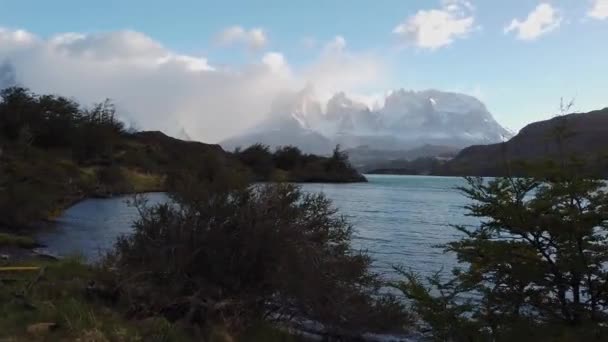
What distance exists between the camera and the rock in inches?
303

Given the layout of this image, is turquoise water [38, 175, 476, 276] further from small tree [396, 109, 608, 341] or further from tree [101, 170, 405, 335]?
small tree [396, 109, 608, 341]

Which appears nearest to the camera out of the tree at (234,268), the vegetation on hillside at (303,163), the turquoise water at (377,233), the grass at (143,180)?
the tree at (234,268)

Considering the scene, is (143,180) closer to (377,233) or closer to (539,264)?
(377,233)

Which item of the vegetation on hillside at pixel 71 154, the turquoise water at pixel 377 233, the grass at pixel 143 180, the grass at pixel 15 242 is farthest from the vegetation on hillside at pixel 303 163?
the grass at pixel 15 242

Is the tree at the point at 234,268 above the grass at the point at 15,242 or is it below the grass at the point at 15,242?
above

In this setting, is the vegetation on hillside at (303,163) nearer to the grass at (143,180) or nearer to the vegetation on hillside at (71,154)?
the vegetation on hillside at (71,154)

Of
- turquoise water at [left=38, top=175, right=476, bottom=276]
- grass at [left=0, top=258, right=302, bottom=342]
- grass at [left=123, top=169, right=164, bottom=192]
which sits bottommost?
turquoise water at [left=38, top=175, right=476, bottom=276]

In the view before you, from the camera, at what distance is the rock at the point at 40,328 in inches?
303

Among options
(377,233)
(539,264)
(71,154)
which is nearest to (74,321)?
(539,264)

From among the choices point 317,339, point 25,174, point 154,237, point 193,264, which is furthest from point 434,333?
point 25,174

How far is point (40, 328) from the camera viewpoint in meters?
7.81

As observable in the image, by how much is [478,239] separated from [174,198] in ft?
19.1

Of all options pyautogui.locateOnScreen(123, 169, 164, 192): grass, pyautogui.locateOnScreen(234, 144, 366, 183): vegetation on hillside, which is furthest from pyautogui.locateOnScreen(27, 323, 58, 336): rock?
pyautogui.locateOnScreen(234, 144, 366, 183): vegetation on hillside

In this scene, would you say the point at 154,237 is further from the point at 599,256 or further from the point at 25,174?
the point at 25,174
